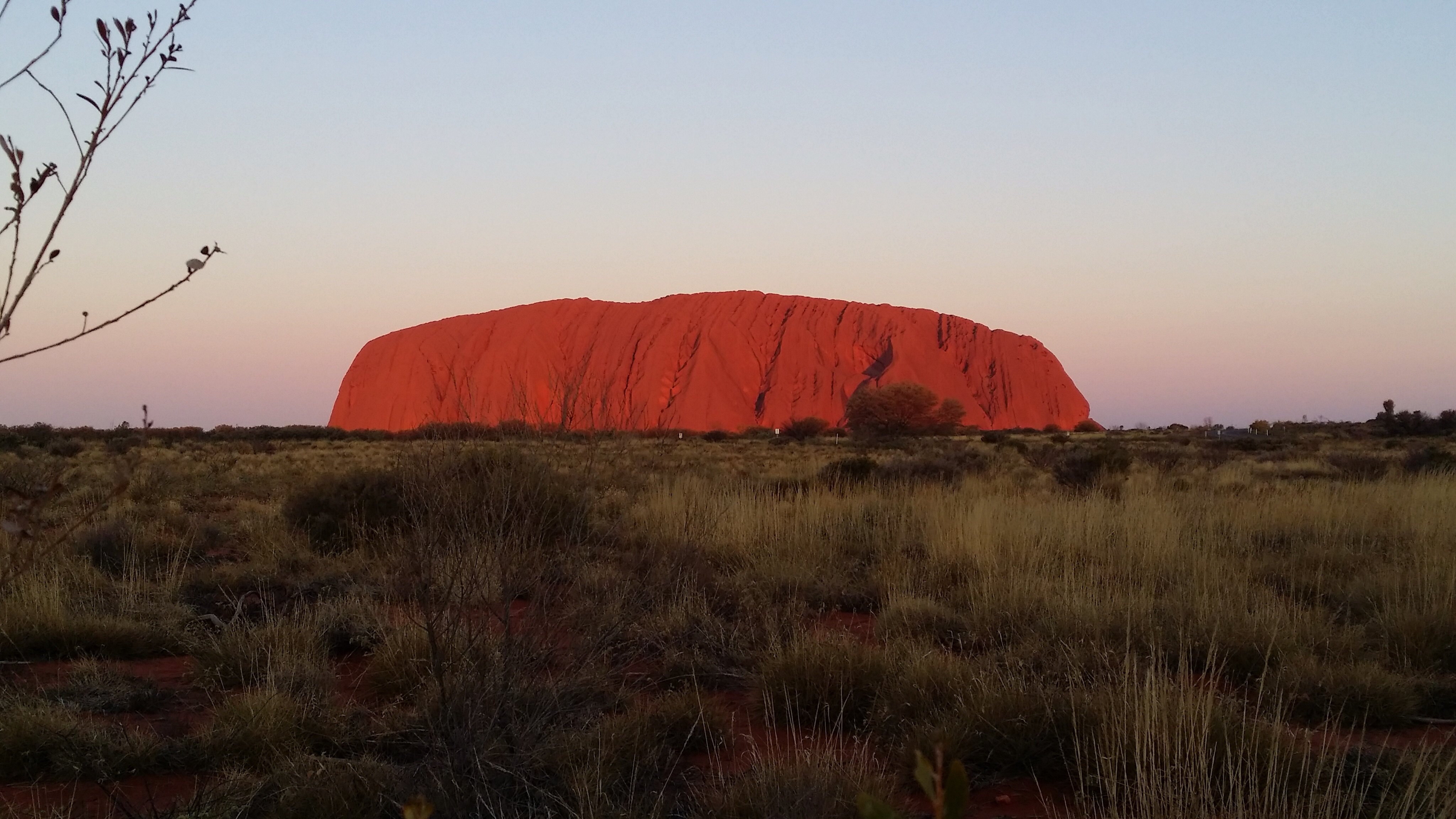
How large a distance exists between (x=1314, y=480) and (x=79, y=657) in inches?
541

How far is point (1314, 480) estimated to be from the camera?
1245cm

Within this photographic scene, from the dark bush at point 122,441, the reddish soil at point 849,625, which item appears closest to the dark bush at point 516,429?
the reddish soil at point 849,625

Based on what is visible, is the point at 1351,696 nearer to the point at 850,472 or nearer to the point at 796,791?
the point at 796,791

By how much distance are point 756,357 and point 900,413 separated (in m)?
28.2

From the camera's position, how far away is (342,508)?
366 inches

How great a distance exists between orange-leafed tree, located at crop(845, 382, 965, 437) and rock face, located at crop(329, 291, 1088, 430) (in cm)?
1400

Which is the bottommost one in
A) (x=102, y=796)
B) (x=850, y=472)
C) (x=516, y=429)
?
(x=102, y=796)

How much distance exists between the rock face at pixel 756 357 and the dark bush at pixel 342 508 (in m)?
49.9

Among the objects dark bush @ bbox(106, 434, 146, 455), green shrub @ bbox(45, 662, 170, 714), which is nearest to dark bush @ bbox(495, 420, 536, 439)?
green shrub @ bbox(45, 662, 170, 714)

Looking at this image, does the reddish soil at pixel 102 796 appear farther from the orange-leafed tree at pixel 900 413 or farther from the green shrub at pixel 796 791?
the orange-leafed tree at pixel 900 413

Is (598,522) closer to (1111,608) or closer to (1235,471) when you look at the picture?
(1111,608)

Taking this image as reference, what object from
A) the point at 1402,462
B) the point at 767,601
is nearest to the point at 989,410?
the point at 1402,462

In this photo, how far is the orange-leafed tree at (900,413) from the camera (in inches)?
1802

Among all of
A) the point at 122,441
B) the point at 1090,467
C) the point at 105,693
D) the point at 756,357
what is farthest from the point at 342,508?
the point at 756,357
